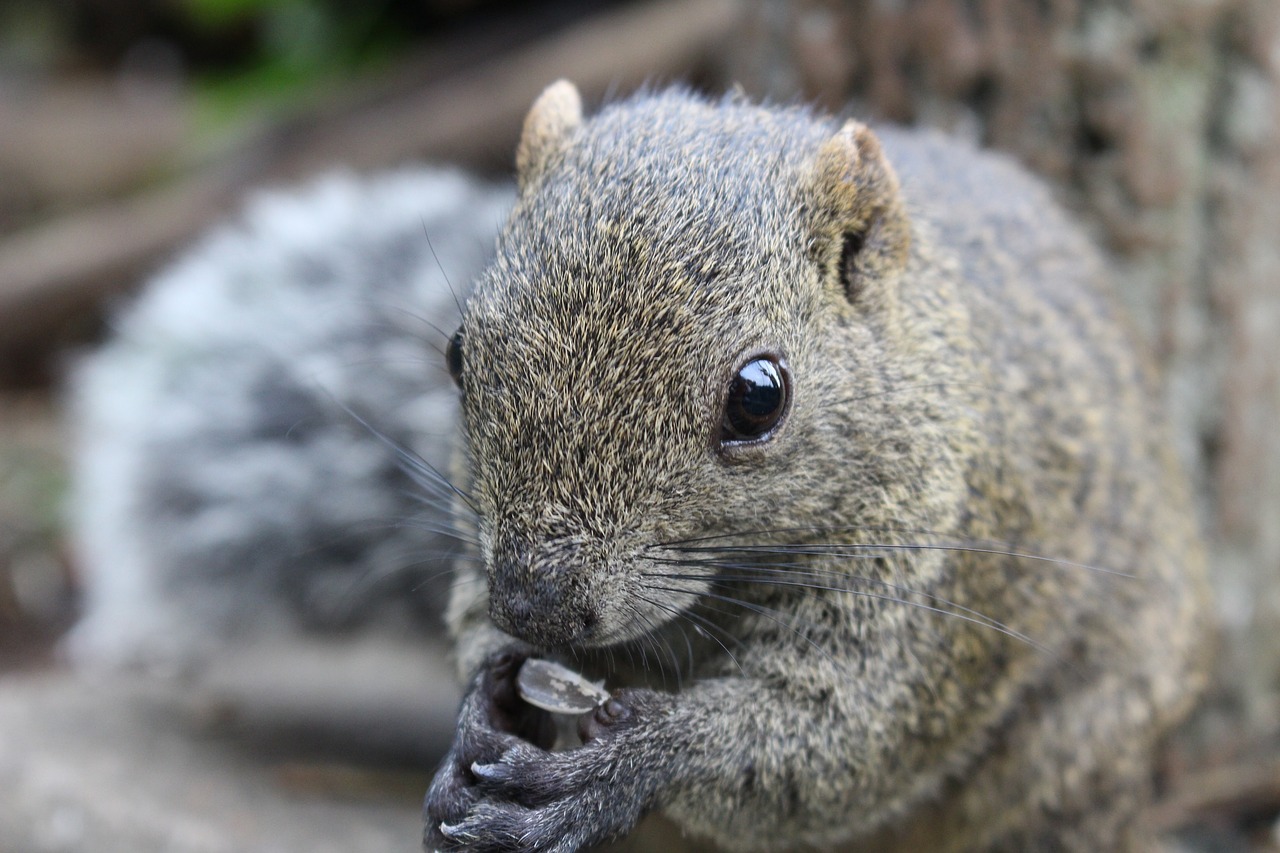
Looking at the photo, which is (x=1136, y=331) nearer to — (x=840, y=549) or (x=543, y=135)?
(x=840, y=549)

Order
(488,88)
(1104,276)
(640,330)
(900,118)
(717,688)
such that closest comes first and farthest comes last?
(640,330)
(717,688)
(1104,276)
(900,118)
(488,88)

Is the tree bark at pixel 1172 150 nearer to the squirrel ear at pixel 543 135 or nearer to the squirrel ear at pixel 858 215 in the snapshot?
the squirrel ear at pixel 858 215

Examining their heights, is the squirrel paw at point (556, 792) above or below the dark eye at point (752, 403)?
below

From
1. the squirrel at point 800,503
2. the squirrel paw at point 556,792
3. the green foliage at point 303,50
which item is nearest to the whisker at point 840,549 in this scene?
the squirrel at point 800,503

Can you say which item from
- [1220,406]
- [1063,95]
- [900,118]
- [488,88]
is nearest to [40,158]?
[488,88]

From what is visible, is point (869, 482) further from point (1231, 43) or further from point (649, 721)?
point (1231, 43)
